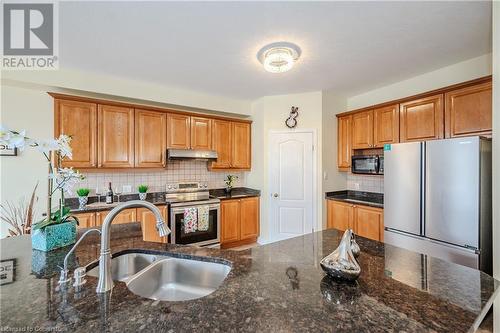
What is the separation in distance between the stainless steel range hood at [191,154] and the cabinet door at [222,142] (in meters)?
0.16

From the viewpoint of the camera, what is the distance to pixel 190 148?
3650mm

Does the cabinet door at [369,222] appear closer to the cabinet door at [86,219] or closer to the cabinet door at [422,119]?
the cabinet door at [422,119]

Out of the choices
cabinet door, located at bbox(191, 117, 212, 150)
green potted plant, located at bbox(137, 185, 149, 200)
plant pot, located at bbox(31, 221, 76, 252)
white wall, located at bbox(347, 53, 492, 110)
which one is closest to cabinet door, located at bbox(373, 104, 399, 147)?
white wall, located at bbox(347, 53, 492, 110)

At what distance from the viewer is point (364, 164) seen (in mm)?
3354

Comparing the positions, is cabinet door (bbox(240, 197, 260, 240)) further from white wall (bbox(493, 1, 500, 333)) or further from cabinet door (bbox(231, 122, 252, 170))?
white wall (bbox(493, 1, 500, 333))

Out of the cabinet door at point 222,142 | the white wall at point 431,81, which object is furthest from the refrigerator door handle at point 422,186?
the cabinet door at point 222,142

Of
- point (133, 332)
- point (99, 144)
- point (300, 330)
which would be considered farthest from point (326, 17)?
point (99, 144)

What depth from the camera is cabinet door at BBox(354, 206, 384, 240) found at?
2.96 metres

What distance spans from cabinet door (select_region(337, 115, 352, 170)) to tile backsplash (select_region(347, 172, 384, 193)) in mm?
325

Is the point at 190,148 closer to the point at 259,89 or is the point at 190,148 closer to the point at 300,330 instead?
the point at 259,89

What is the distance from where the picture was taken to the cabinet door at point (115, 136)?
300cm

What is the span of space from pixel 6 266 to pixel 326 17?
8.58ft

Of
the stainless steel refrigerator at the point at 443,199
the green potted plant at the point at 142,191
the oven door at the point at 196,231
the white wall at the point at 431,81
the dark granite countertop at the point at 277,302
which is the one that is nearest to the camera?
the dark granite countertop at the point at 277,302

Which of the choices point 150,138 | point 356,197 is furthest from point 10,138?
point 356,197
